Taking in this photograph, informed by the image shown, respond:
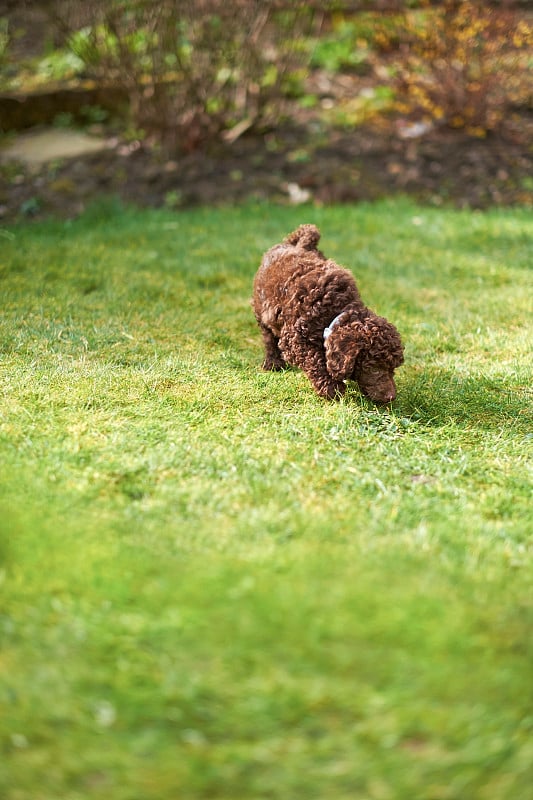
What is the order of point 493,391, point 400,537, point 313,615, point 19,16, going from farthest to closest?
point 19,16 → point 493,391 → point 400,537 → point 313,615

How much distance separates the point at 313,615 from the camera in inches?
84.2

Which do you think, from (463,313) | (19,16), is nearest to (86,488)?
(463,313)

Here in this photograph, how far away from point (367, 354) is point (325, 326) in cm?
31

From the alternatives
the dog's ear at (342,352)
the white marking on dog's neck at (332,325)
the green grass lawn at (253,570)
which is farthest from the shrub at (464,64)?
the dog's ear at (342,352)

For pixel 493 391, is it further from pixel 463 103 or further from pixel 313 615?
pixel 463 103

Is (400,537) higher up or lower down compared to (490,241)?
lower down

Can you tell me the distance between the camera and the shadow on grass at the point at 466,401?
344 centimetres

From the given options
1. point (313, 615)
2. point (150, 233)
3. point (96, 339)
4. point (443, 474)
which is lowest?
point (313, 615)

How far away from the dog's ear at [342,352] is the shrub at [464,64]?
5.72 m

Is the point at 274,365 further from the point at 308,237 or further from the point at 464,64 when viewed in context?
the point at 464,64

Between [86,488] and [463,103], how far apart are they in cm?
699

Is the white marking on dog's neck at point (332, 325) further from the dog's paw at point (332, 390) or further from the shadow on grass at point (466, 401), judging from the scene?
the shadow on grass at point (466, 401)

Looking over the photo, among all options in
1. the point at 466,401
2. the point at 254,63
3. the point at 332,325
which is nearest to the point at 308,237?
the point at 332,325

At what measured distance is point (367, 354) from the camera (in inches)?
125
